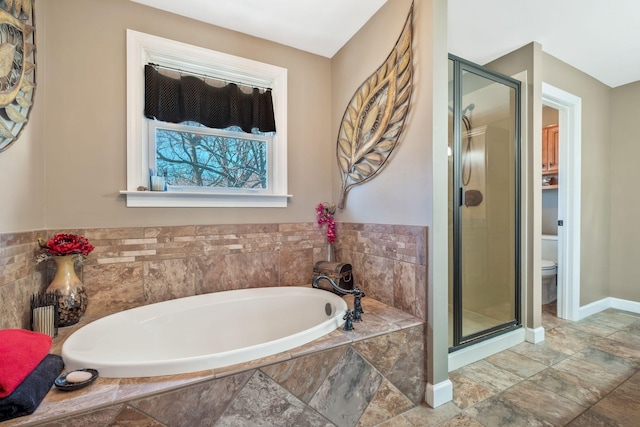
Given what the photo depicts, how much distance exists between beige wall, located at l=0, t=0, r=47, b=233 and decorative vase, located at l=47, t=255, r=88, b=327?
10.4 inches

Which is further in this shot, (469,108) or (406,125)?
(469,108)

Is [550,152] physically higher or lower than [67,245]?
higher

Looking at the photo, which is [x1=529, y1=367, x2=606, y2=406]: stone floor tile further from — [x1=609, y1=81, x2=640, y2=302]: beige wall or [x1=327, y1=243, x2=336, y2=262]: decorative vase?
[x1=609, y1=81, x2=640, y2=302]: beige wall

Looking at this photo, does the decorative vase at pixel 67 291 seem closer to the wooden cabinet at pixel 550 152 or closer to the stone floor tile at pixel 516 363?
the stone floor tile at pixel 516 363

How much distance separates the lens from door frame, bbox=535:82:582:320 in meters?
2.83

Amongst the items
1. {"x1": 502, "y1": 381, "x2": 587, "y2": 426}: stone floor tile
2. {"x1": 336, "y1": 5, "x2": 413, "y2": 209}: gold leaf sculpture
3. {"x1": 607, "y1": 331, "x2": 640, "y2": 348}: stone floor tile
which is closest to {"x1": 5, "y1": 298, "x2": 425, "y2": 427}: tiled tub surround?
{"x1": 502, "y1": 381, "x2": 587, "y2": 426}: stone floor tile

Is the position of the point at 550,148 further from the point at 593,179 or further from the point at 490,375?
the point at 490,375

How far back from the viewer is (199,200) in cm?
217

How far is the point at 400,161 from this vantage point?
6.19 feet

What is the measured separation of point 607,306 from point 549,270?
863 millimetres

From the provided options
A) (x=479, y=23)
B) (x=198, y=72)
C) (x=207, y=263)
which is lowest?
(x=207, y=263)

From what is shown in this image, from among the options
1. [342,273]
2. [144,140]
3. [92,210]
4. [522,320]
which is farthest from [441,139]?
[92,210]

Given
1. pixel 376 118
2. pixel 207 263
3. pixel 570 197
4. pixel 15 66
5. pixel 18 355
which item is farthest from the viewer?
pixel 570 197

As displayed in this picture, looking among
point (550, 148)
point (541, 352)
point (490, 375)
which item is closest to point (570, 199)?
point (550, 148)
